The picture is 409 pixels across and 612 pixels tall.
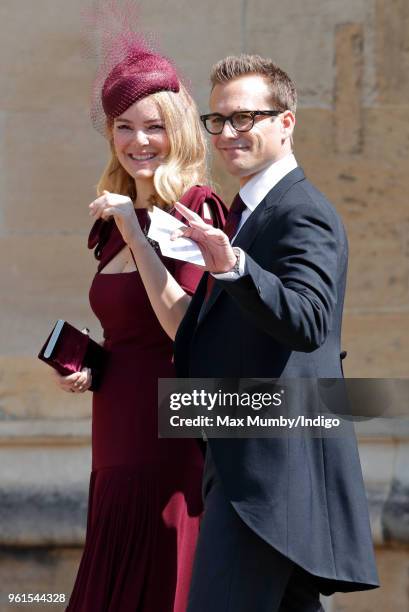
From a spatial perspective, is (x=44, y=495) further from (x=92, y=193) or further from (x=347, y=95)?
(x=347, y=95)

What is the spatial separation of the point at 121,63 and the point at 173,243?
105 centimetres

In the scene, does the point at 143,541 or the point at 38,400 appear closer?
the point at 143,541

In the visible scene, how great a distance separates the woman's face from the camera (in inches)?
139

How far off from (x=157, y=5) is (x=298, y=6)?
16.8 inches

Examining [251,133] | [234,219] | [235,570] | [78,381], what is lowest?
[235,570]

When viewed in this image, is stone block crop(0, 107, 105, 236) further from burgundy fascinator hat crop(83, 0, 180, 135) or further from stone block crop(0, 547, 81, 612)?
stone block crop(0, 547, 81, 612)

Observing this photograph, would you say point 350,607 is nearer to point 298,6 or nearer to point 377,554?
point 377,554

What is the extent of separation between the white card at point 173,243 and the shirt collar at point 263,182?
0.25m

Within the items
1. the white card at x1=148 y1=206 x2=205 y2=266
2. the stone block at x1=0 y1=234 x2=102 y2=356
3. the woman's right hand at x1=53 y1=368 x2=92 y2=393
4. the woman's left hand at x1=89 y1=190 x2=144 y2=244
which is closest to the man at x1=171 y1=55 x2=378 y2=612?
the white card at x1=148 y1=206 x2=205 y2=266

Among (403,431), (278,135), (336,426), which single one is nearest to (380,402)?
(336,426)

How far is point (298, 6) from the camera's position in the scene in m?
4.55

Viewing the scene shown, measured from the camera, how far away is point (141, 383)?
11.2ft

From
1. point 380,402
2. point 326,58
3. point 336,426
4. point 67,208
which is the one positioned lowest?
point 336,426

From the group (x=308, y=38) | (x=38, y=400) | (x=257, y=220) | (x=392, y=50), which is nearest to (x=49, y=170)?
(x=38, y=400)
